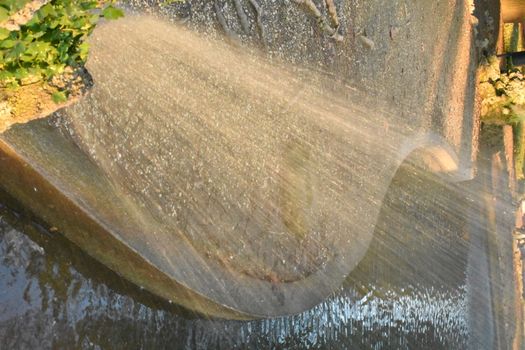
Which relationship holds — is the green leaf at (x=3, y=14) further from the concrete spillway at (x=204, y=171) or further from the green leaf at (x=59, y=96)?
the concrete spillway at (x=204, y=171)

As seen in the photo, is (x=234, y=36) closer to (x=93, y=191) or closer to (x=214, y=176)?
(x=214, y=176)

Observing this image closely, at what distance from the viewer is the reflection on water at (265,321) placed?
2.40 m

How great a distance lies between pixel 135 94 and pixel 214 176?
21.8 inches

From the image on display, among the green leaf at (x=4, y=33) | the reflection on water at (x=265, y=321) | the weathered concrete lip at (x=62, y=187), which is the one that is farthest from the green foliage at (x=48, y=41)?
the reflection on water at (x=265, y=321)

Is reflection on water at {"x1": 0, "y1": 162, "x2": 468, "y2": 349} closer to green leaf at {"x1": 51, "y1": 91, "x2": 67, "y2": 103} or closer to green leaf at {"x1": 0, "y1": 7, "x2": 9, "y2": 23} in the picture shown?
green leaf at {"x1": 51, "y1": 91, "x2": 67, "y2": 103}

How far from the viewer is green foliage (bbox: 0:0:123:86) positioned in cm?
154

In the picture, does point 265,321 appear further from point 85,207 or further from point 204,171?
point 85,207

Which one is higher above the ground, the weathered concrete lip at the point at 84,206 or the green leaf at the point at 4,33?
the green leaf at the point at 4,33

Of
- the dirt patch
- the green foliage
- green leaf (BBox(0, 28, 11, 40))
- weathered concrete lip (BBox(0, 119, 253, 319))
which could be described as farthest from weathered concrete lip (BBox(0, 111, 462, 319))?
green leaf (BBox(0, 28, 11, 40))

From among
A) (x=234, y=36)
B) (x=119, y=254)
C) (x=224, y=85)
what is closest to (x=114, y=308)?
(x=119, y=254)

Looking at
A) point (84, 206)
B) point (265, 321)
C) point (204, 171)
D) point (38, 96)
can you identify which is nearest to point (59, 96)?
point (38, 96)

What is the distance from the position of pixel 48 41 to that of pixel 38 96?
0.70 feet

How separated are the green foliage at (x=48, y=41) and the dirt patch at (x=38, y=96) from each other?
0.10 feet

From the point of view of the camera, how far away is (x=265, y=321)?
3484mm
